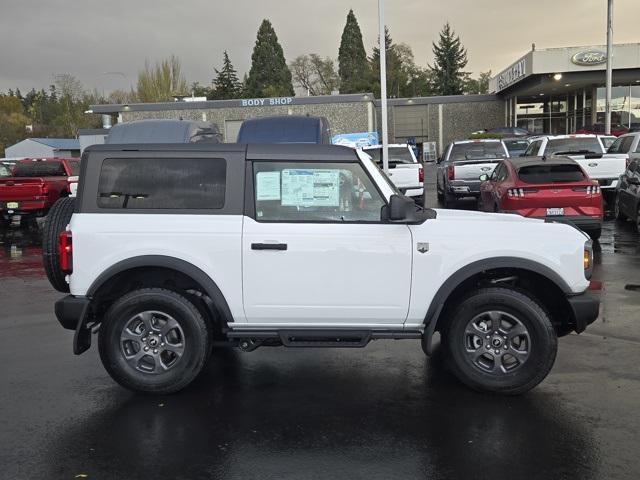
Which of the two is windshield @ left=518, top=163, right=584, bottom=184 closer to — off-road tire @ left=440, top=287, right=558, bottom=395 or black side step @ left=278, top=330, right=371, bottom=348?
off-road tire @ left=440, top=287, right=558, bottom=395

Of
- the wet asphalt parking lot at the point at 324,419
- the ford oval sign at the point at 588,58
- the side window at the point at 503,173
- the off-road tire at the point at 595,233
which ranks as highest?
the ford oval sign at the point at 588,58

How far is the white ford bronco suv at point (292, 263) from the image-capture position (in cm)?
493

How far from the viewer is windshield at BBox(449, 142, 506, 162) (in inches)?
728

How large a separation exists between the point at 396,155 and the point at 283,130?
623cm

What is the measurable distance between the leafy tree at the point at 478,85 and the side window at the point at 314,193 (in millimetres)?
96271

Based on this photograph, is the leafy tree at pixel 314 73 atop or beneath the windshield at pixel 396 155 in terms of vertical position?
atop

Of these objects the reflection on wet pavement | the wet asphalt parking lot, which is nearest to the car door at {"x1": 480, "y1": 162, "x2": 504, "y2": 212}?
the wet asphalt parking lot

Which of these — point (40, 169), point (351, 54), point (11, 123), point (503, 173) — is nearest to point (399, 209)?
point (503, 173)

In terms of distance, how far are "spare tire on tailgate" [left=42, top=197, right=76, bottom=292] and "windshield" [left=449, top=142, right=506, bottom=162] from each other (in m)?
14.5

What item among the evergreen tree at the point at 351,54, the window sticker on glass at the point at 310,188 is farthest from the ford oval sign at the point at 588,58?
the evergreen tree at the point at 351,54

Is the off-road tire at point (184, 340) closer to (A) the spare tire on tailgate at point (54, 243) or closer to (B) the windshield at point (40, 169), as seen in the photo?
(A) the spare tire on tailgate at point (54, 243)

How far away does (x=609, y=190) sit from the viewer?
16.2m

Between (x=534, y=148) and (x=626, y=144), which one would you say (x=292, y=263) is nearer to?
(x=626, y=144)

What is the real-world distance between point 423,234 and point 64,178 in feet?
51.2
